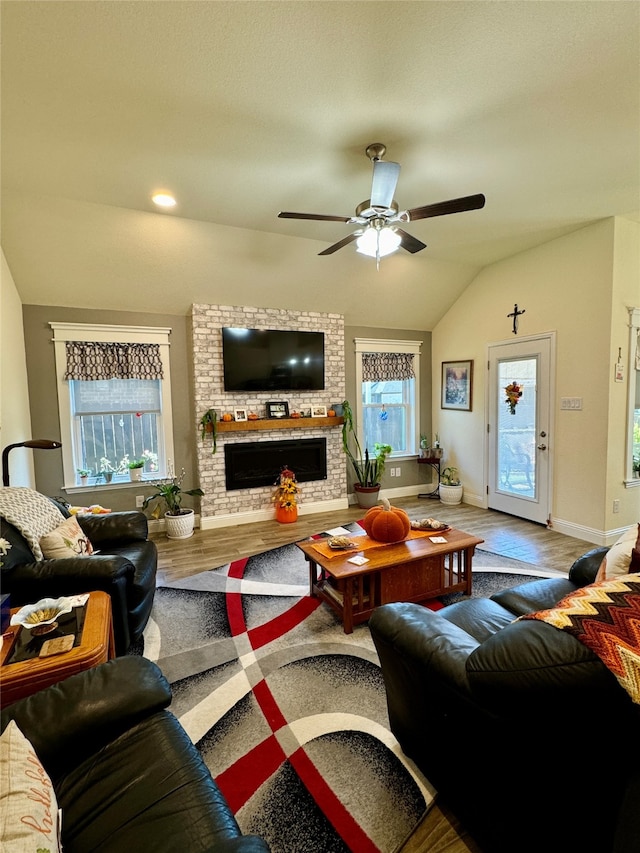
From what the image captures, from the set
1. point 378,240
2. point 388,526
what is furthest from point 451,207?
point 388,526

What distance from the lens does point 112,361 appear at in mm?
4320

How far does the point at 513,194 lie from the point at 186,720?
4.13 metres

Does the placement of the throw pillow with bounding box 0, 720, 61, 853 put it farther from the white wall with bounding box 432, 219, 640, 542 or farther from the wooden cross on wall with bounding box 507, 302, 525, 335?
the wooden cross on wall with bounding box 507, 302, 525, 335

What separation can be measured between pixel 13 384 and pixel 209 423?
181 centimetres

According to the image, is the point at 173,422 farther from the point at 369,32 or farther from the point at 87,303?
the point at 369,32

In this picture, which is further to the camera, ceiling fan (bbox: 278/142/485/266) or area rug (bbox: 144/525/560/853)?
ceiling fan (bbox: 278/142/485/266)

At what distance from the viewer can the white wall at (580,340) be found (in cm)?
376

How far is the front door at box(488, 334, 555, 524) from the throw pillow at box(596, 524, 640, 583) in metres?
2.89

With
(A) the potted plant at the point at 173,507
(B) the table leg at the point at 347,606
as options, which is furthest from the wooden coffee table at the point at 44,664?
(A) the potted plant at the point at 173,507

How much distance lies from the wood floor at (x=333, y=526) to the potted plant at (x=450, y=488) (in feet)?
0.54

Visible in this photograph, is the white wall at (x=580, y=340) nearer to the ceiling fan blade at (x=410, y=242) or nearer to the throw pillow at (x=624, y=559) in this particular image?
the ceiling fan blade at (x=410, y=242)

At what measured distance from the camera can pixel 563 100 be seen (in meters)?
2.17

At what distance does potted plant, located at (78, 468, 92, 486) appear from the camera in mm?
4277

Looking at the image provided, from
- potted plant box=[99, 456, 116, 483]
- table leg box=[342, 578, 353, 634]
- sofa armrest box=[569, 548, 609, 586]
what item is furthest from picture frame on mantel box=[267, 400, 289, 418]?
sofa armrest box=[569, 548, 609, 586]
